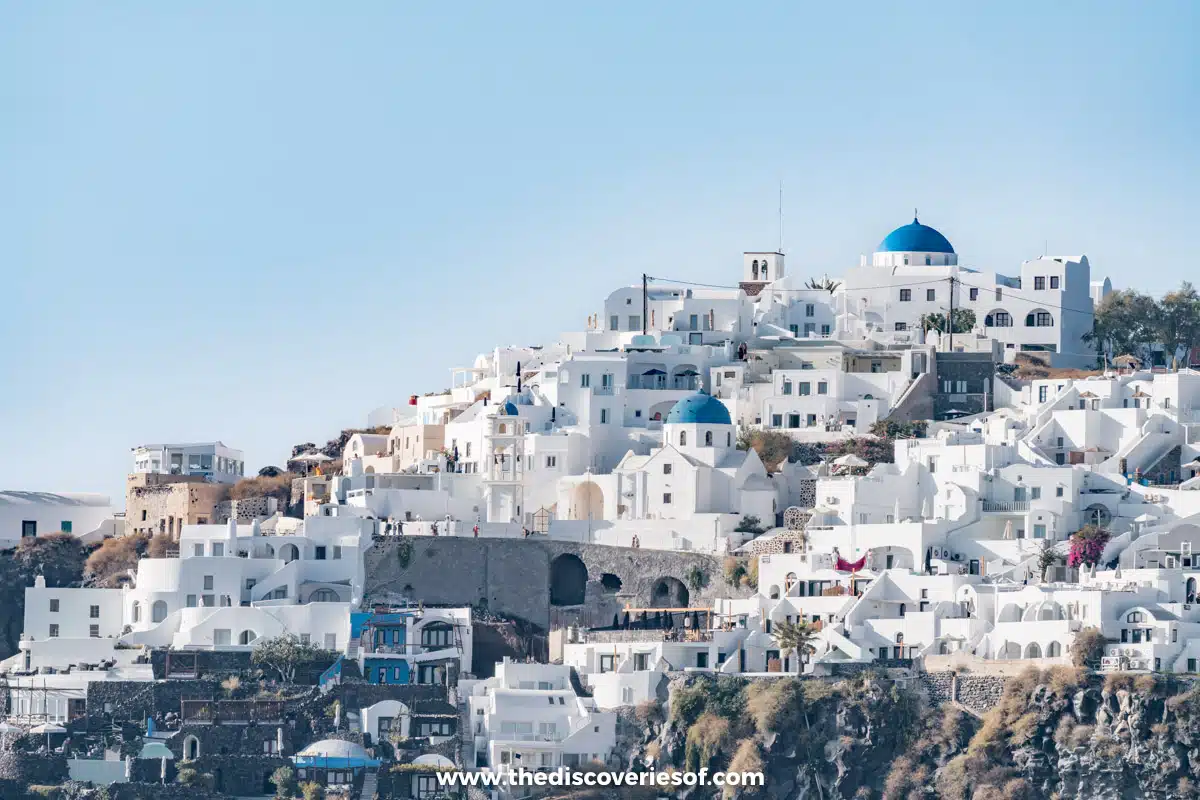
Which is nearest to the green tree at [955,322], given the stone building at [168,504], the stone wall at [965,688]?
the stone building at [168,504]

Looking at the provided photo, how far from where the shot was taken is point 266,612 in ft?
339

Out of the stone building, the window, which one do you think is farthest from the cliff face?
the stone building

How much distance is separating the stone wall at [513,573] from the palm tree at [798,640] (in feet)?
26.9

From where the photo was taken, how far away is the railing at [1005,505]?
344ft

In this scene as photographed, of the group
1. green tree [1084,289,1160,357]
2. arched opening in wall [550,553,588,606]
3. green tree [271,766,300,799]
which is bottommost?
green tree [271,766,300,799]

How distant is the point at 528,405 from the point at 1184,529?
892 inches

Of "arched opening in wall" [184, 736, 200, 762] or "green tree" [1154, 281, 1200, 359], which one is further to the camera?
"green tree" [1154, 281, 1200, 359]

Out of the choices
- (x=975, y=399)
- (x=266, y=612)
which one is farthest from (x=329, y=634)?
(x=975, y=399)

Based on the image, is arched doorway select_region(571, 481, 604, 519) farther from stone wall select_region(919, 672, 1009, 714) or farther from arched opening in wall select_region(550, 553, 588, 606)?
stone wall select_region(919, 672, 1009, 714)

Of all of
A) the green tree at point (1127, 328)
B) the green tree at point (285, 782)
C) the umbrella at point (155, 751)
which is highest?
the green tree at point (1127, 328)

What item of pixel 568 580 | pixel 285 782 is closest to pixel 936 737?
pixel 285 782

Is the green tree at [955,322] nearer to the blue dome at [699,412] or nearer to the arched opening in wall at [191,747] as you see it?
the blue dome at [699,412]

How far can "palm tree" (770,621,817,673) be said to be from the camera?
9781 centimetres

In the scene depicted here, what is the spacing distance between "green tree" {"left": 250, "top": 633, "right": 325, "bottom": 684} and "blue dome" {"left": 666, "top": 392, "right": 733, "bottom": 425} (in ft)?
49.5
